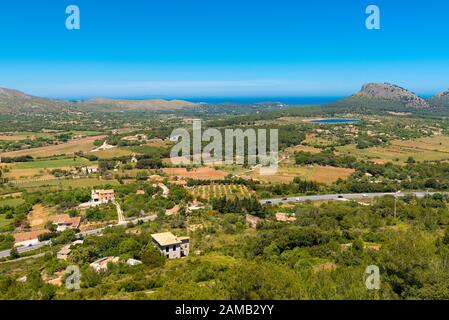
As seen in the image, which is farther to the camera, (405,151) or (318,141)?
(318,141)

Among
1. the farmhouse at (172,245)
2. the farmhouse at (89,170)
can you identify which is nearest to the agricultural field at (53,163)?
the farmhouse at (89,170)

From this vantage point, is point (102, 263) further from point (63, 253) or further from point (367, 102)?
point (367, 102)

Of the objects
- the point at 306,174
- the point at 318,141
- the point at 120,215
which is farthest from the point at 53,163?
the point at 318,141

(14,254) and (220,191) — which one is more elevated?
(220,191)

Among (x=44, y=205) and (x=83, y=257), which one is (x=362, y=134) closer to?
(x=44, y=205)
